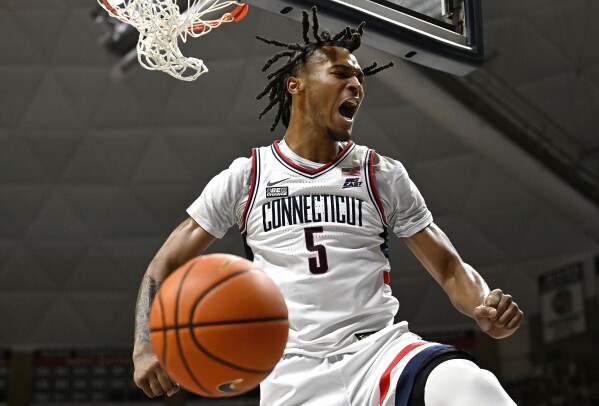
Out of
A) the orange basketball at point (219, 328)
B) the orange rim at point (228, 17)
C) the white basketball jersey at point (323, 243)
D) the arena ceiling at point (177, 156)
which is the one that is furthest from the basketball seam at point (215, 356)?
the arena ceiling at point (177, 156)

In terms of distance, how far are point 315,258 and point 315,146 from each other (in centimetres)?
61

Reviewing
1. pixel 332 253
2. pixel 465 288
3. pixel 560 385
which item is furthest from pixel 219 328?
pixel 560 385

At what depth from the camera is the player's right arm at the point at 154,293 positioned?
338 cm

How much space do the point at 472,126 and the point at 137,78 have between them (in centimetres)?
466

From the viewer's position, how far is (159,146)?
12.1 metres

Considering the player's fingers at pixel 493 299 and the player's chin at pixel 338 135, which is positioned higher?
the player's chin at pixel 338 135

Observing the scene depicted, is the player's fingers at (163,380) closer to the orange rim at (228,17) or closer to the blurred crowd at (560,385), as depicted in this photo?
the orange rim at (228,17)

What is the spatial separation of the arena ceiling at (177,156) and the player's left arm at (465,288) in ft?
23.5

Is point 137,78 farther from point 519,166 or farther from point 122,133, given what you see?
point 519,166

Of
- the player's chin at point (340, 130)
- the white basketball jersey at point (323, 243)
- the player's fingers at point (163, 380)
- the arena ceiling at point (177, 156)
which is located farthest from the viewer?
the arena ceiling at point (177, 156)

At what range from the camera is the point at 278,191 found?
12.3 ft

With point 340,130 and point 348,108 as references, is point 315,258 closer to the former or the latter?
point 340,130

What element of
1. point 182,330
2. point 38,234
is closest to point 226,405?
point 38,234

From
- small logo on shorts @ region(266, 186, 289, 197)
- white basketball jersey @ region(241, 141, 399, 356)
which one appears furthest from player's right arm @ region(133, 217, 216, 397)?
small logo on shorts @ region(266, 186, 289, 197)
